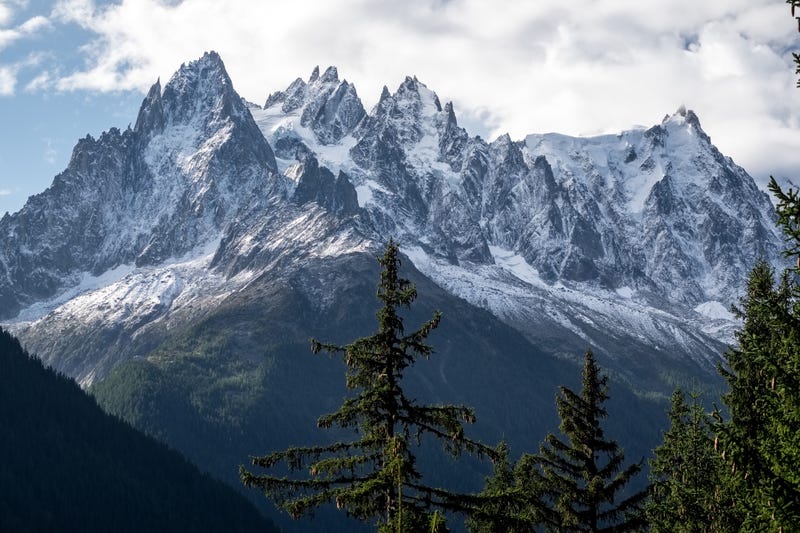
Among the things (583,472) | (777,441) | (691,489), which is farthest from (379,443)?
(691,489)

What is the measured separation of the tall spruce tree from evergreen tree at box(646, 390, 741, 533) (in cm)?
905

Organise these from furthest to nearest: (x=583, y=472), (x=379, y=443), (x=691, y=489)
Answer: (x=583, y=472) < (x=691, y=489) < (x=379, y=443)

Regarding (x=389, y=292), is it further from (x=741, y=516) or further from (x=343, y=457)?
(x=741, y=516)

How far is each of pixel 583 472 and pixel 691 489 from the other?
4121 millimetres

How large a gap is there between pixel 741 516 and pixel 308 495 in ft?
54.2

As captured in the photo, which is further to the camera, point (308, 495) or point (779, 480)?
point (308, 495)

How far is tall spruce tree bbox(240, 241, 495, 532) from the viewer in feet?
73.7

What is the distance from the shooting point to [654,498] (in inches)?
1522

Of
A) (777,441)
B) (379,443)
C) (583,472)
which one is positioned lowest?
(583,472)

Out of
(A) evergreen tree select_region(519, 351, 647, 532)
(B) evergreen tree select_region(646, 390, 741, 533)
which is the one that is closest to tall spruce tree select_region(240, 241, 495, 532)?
(B) evergreen tree select_region(646, 390, 741, 533)

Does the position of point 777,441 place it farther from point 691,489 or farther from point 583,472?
point 583,472

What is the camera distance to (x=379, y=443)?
24.3 m

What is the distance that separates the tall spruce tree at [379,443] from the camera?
885 inches

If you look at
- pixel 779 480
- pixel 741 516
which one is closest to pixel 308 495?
pixel 779 480
